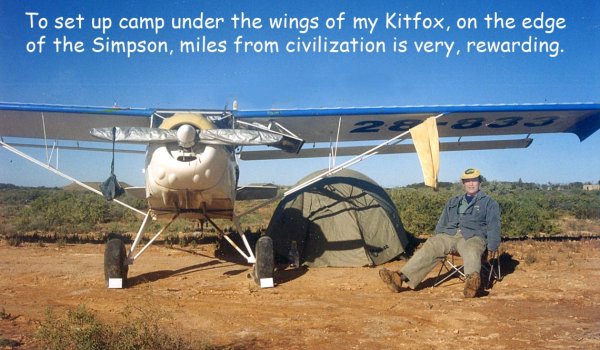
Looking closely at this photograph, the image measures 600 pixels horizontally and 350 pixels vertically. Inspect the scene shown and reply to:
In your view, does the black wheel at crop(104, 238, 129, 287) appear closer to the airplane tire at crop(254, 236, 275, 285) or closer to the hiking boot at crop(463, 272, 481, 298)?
the airplane tire at crop(254, 236, 275, 285)

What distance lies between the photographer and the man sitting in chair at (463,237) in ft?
22.3

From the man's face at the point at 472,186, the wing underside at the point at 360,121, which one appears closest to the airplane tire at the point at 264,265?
the wing underside at the point at 360,121

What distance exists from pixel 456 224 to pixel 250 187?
145 inches

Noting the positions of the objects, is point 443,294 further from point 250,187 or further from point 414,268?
point 250,187

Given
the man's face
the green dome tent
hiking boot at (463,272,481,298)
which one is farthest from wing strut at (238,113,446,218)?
hiking boot at (463,272,481,298)

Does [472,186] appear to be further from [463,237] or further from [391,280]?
[391,280]

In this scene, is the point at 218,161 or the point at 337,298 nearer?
the point at 337,298

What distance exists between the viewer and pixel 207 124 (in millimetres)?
7309

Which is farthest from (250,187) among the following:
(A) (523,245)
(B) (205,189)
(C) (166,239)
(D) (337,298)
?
(A) (523,245)

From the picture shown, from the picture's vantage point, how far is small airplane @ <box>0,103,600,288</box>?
686 centimetres

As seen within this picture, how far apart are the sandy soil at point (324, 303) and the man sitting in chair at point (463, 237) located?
0.26m

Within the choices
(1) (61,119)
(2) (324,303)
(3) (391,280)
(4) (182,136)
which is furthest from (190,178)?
(1) (61,119)

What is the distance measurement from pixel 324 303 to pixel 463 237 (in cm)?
229

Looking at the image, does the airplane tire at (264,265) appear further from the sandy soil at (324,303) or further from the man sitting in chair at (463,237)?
the man sitting in chair at (463,237)
